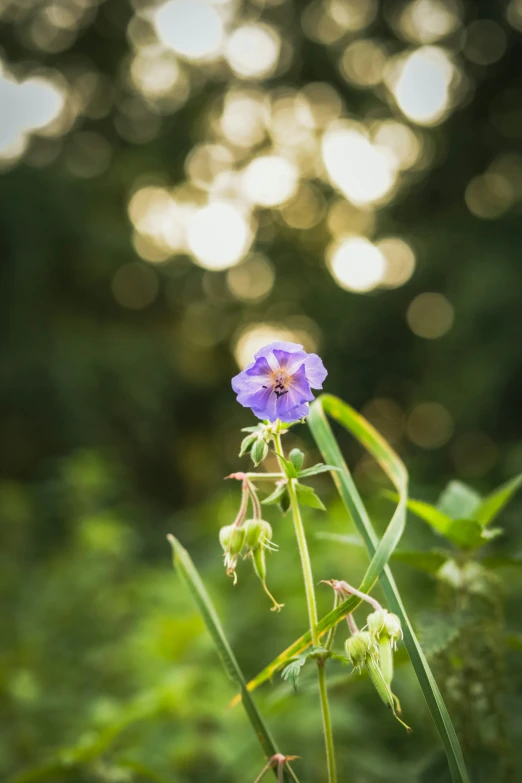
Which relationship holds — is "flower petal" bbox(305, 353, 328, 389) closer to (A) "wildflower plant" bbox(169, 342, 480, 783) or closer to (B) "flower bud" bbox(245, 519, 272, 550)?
(A) "wildflower plant" bbox(169, 342, 480, 783)

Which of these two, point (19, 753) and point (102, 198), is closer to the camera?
point (19, 753)

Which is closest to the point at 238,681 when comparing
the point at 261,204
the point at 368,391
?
the point at 368,391

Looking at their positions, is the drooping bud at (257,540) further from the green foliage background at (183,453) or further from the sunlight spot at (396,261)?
the sunlight spot at (396,261)

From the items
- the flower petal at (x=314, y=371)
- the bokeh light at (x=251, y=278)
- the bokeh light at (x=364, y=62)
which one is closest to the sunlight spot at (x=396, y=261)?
the bokeh light at (x=251, y=278)

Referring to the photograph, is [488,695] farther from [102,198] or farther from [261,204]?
[261,204]

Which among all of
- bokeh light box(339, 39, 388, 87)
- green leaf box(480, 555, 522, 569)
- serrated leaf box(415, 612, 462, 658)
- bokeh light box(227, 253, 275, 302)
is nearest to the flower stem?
serrated leaf box(415, 612, 462, 658)

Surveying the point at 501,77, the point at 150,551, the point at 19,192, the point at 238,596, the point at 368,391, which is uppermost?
the point at 19,192

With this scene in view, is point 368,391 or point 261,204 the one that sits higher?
point 261,204
